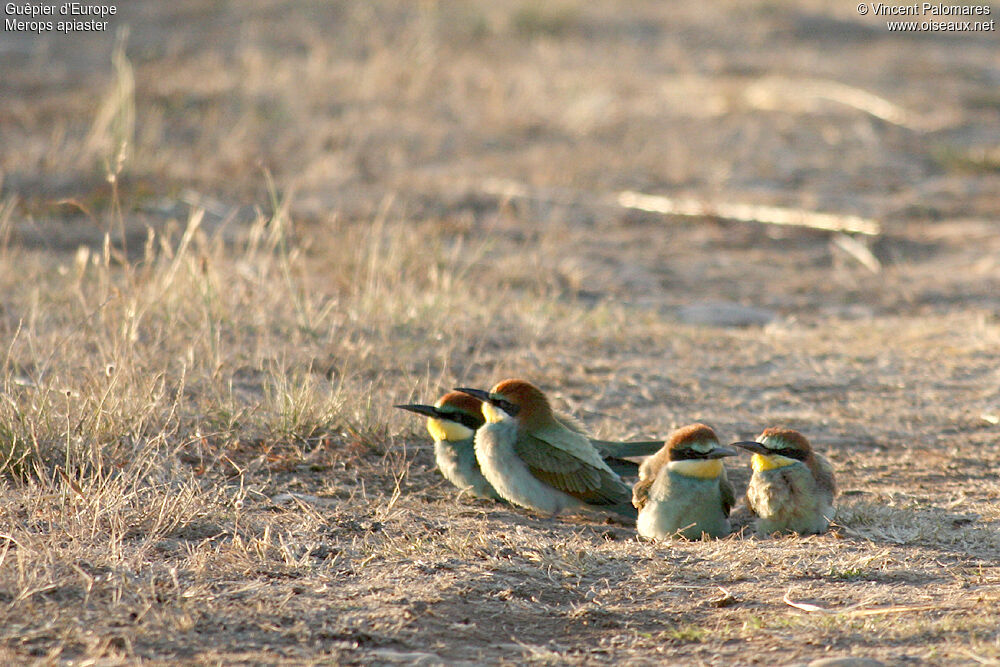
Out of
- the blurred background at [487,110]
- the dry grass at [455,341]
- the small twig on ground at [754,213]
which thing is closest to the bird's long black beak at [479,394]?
the dry grass at [455,341]

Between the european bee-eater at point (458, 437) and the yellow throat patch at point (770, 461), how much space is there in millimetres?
887

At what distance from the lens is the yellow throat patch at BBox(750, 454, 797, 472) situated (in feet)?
12.5

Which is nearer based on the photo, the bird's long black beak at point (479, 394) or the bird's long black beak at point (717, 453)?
the bird's long black beak at point (717, 453)

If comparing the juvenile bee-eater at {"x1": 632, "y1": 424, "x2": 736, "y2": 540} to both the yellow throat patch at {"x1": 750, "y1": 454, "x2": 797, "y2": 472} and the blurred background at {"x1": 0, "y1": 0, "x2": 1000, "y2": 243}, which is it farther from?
the blurred background at {"x1": 0, "y1": 0, "x2": 1000, "y2": 243}

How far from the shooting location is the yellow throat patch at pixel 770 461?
3807 millimetres

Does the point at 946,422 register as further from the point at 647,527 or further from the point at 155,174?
the point at 155,174

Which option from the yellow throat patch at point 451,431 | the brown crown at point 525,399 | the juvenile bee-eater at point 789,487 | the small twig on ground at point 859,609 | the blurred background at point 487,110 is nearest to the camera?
the small twig on ground at point 859,609

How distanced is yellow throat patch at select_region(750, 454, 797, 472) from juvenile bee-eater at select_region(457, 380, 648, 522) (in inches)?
18.5

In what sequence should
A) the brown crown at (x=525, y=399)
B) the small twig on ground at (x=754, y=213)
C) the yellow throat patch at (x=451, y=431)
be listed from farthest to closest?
1. the small twig on ground at (x=754, y=213)
2. the yellow throat patch at (x=451, y=431)
3. the brown crown at (x=525, y=399)

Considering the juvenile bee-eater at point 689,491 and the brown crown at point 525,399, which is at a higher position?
the brown crown at point 525,399

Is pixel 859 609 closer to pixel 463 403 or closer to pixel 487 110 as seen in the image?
pixel 463 403

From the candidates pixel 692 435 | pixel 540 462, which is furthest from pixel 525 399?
pixel 692 435

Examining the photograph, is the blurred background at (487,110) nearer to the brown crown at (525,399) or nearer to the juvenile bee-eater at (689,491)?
the brown crown at (525,399)

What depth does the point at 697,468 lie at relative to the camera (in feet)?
12.3
